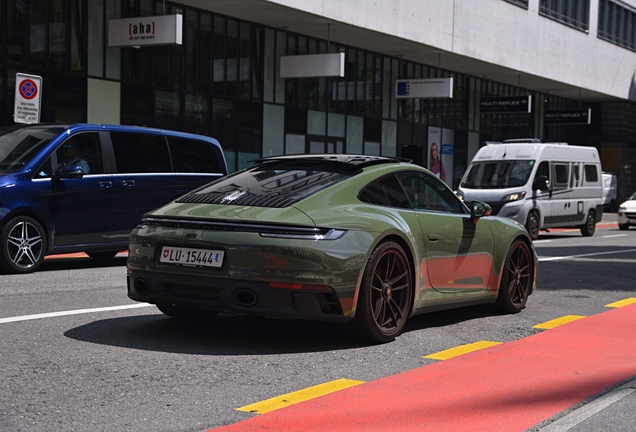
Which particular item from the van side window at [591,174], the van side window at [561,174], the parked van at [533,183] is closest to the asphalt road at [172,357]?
the parked van at [533,183]

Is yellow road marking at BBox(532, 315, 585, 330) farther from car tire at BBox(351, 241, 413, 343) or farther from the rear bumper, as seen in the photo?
the rear bumper

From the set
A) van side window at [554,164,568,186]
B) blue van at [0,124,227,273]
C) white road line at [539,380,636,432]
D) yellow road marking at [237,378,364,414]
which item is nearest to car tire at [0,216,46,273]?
blue van at [0,124,227,273]

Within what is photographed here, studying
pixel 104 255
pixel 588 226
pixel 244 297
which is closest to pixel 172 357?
pixel 244 297

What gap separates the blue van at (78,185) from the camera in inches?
431

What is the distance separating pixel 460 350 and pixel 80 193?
6485mm

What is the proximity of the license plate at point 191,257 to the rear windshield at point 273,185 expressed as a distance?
457mm

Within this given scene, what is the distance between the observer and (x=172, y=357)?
582 cm

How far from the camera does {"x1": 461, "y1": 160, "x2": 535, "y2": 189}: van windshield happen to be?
2238 cm

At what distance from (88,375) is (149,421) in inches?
40.1

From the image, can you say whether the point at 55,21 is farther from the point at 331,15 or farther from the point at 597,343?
the point at 597,343

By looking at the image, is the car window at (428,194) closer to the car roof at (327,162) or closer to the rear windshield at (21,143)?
the car roof at (327,162)

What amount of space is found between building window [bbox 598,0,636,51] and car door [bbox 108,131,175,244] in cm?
3816

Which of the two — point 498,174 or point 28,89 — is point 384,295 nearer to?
point 28,89

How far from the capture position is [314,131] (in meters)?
30.6
